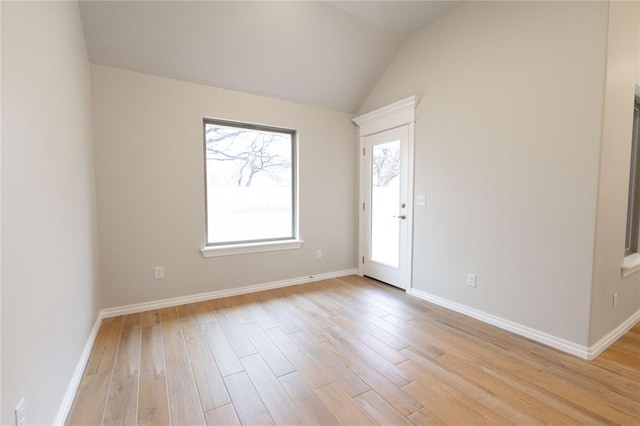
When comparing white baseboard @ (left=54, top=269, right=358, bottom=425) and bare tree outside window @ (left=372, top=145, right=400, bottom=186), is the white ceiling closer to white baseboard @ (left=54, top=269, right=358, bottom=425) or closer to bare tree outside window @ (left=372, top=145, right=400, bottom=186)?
bare tree outside window @ (left=372, top=145, right=400, bottom=186)

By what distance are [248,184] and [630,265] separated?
12.4 feet

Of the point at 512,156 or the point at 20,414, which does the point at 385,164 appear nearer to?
the point at 512,156

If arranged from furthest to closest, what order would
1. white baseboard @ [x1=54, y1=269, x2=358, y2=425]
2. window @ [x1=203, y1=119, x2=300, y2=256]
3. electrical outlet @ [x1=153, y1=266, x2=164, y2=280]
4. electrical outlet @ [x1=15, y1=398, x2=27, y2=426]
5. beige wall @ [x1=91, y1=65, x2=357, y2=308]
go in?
window @ [x1=203, y1=119, x2=300, y2=256], electrical outlet @ [x1=153, y1=266, x2=164, y2=280], beige wall @ [x1=91, y1=65, x2=357, y2=308], white baseboard @ [x1=54, y1=269, x2=358, y2=425], electrical outlet @ [x1=15, y1=398, x2=27, y2=426]

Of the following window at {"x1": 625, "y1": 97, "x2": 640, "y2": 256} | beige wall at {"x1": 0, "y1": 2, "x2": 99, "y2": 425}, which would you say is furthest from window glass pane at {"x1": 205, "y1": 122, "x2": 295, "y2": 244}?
window at {"x1": 625, "y1": 97, "x2": 640, "y2": 256}

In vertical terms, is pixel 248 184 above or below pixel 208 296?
above

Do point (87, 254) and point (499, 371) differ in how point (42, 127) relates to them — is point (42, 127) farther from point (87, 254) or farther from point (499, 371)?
point (499, 371)

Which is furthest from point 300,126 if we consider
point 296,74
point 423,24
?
point 423,24

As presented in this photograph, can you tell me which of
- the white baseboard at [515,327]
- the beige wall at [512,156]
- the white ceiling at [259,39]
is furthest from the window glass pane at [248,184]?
the white baseboard at [515,327]

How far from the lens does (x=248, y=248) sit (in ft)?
11.3

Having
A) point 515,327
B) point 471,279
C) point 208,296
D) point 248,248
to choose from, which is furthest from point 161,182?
point 515,327

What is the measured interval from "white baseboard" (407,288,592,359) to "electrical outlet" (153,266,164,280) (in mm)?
2800

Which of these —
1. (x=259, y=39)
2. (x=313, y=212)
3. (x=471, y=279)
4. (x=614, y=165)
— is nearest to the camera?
(x=614, y=165)

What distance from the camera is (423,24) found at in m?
3.12

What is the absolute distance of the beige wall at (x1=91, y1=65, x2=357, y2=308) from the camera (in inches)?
107
